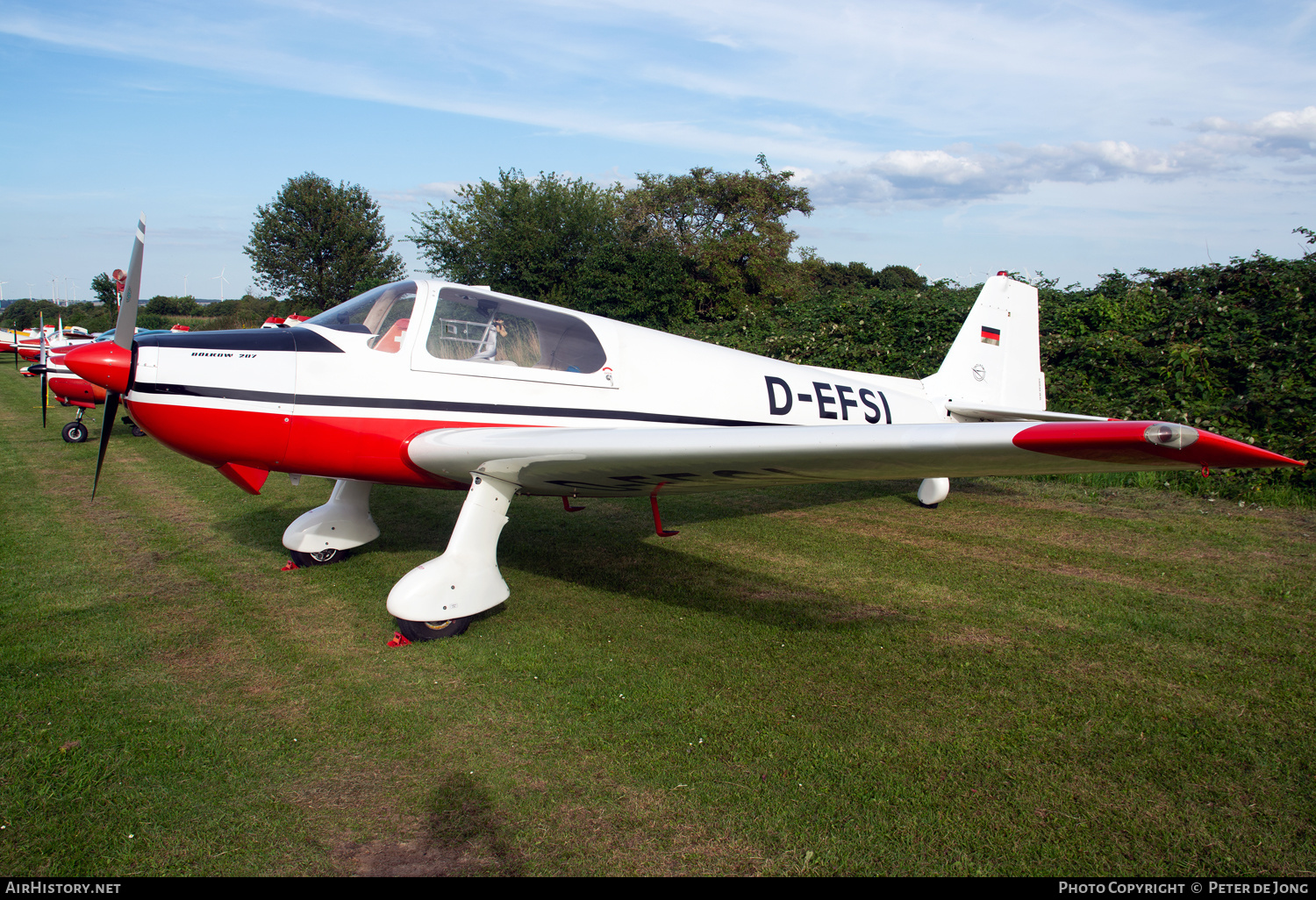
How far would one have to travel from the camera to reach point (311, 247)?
141ft

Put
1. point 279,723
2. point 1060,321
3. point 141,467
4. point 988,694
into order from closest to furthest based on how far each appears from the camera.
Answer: point 279,723 < point 988,694 < point 141,467 < point 1060,321

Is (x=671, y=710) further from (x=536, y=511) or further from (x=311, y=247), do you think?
(x=311, y=247)

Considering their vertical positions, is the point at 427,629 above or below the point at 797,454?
below

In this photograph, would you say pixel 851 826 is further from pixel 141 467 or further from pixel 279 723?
pixel 141 467

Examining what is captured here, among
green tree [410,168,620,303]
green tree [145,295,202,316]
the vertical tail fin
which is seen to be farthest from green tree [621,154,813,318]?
green tree [145,295,202,316]

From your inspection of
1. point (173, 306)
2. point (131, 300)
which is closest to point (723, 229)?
point (131, 300)

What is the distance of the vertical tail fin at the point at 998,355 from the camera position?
7547 millimetres

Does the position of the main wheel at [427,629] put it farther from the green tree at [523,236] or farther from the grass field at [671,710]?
the green tree at [523,236]

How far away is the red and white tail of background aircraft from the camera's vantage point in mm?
3709

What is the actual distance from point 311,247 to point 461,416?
44.3 metres
